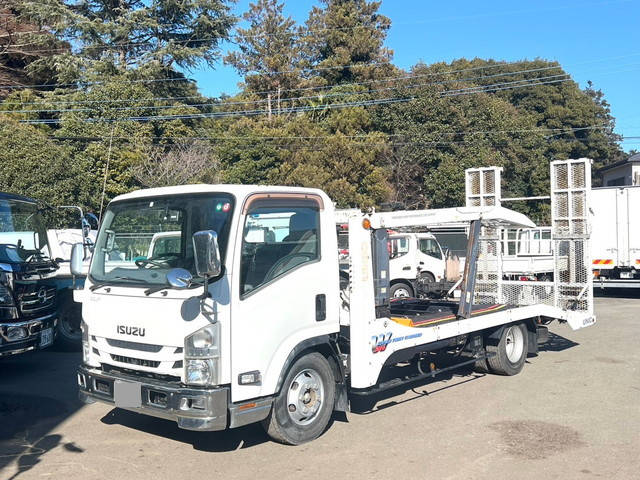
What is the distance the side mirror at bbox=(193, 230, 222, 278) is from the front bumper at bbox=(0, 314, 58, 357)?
5033mm

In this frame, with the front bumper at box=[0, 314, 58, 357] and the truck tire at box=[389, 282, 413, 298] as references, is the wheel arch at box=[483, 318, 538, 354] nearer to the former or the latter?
the front bumper at box=[0, 314, 58, 357]

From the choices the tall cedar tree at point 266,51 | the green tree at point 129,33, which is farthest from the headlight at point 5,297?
the tall cedar tree at point 266,51

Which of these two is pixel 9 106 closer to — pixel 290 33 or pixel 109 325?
pixel 290 33

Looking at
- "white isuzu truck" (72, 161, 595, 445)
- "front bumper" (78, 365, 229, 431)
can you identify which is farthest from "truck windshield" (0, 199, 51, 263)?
"front bumper" (78, 365, 229, 431)

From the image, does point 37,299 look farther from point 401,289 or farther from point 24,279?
point 401,289

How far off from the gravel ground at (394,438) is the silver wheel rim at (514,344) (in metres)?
0.33

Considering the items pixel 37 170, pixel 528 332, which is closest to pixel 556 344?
pixel 528 332

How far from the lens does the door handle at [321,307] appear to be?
19.6ft

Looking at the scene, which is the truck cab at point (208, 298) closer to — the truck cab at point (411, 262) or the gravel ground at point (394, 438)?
the gravel ground at point (394, 438)

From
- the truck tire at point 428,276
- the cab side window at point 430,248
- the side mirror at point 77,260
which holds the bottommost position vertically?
the truck tire at point 428,276

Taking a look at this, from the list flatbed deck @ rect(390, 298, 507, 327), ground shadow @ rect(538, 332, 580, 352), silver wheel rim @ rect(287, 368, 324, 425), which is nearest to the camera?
silver wheel rim @ rect(287, 368, 324, 425)

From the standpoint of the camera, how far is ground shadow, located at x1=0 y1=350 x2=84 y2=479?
19.4 ft

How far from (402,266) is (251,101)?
20345 millimetres

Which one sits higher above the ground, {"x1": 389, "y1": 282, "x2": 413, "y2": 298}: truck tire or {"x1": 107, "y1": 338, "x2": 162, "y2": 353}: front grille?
{"x1": 107, "y1": 338, "x2": 162, "y2": 353}: front grille
